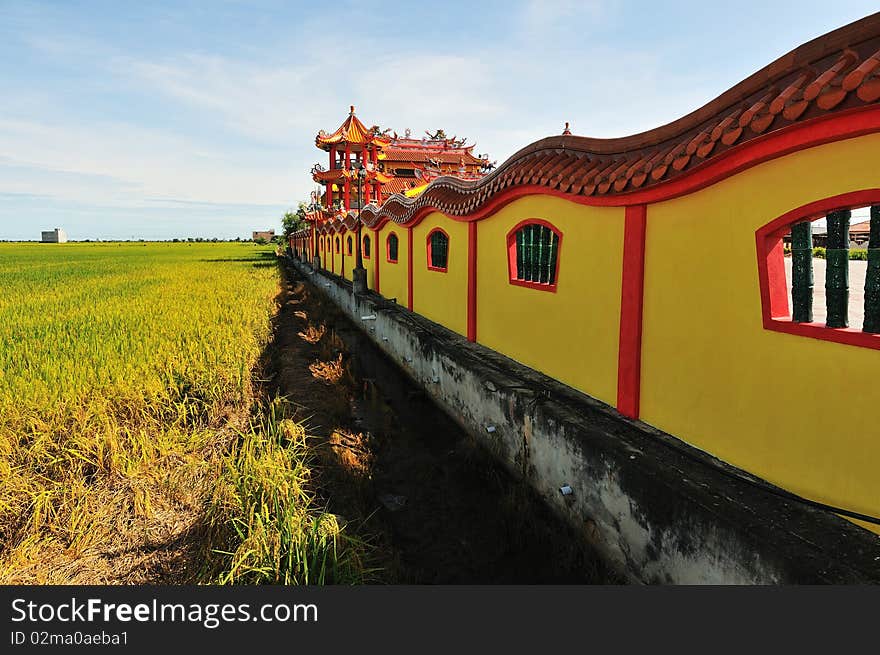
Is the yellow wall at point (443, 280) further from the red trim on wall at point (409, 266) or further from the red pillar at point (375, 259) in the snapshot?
the red pillar at point (375, 259)

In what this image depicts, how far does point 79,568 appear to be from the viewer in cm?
306

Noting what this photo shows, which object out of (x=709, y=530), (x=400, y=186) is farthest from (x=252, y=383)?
(x=400, y=186)

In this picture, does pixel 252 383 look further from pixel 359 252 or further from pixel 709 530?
pixel 359 252

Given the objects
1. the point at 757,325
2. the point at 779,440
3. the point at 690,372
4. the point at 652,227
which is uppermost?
the point at 652,227

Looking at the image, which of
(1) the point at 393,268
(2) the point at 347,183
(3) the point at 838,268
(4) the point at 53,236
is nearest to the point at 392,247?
(1) the point at 393,268

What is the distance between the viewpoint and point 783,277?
9.43ft

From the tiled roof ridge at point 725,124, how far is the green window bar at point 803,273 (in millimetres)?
591

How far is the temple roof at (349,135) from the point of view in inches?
819

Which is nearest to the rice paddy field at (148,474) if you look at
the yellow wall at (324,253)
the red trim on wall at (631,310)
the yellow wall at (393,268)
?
the red trim on wall at (631,310)

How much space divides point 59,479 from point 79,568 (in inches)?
42.3

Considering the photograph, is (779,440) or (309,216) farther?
(309,216)

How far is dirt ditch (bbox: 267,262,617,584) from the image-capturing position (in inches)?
147

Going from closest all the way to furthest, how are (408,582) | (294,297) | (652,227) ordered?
(408,582)
(652,227)
(294,297)

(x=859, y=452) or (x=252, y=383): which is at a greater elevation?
(x=859, y=452)
